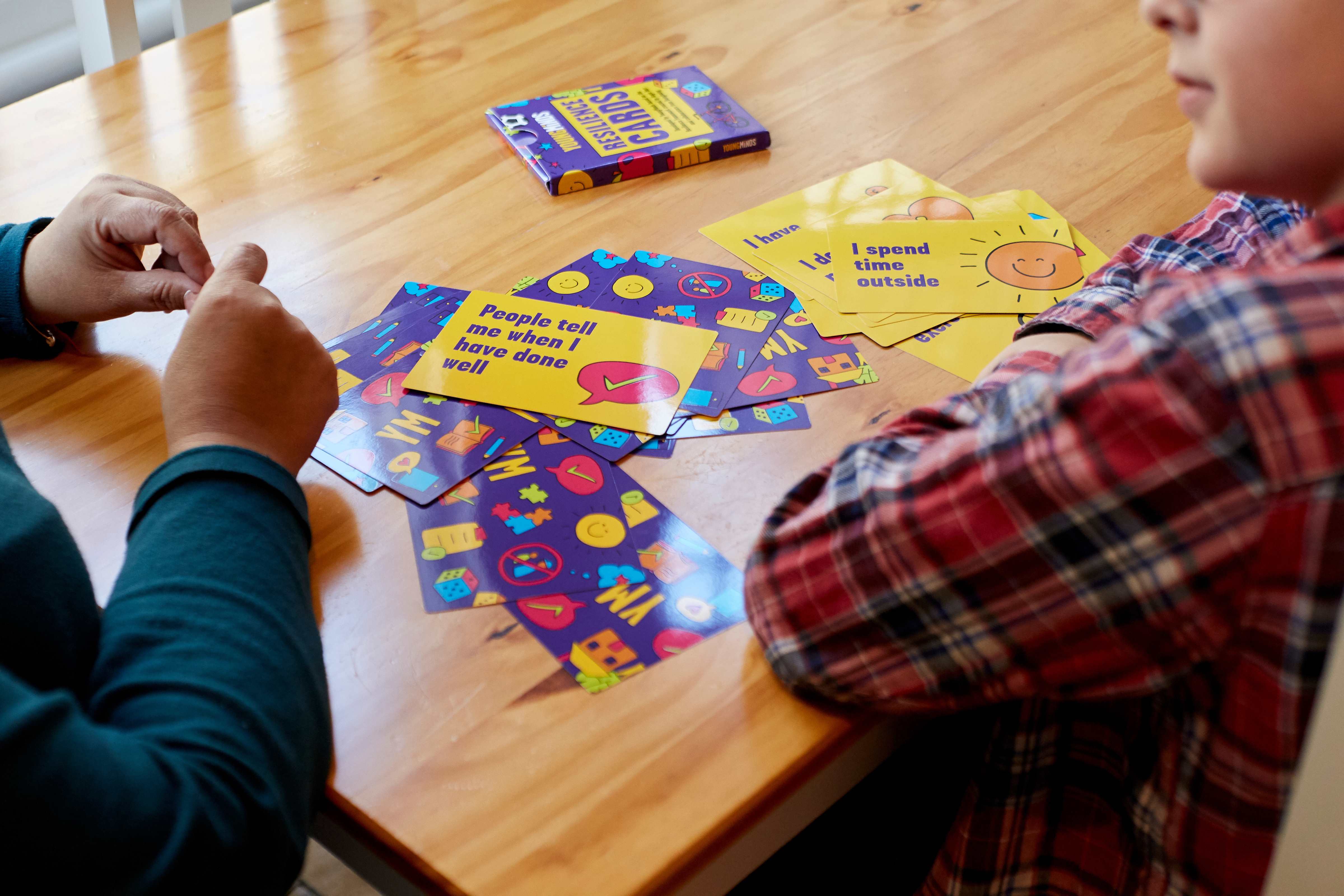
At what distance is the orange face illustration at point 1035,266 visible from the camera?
959mm

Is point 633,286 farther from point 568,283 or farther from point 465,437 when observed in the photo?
point 465,437

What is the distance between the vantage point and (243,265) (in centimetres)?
80

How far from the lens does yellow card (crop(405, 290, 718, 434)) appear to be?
826mm

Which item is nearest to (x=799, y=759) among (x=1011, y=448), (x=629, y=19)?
(x=1011, y=448)

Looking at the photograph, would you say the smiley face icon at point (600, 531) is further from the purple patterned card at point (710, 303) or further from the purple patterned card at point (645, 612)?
the purple patterned card at point (710, 303)

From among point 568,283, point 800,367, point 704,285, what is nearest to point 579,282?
point 568,283

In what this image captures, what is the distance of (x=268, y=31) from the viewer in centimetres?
130

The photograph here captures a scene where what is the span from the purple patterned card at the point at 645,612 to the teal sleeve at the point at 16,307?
0.48m

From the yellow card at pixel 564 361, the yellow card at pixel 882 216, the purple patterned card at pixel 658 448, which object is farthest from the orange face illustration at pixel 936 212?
the purple patterned card at pixel 658 448

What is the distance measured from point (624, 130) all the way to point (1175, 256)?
0.55 meters

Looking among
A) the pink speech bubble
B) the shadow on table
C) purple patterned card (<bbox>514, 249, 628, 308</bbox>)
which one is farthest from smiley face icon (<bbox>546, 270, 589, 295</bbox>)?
the shadow on table

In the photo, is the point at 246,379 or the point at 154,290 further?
the point at 154,290

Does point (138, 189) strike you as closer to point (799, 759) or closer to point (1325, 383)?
point (799, 759)

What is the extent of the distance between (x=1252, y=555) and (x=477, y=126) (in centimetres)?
90
